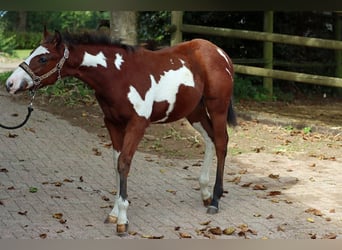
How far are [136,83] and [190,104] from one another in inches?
20.1

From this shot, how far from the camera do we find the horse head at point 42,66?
11.7 feet

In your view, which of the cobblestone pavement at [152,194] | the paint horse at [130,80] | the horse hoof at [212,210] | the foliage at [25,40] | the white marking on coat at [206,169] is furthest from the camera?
the foliage at [25,40]

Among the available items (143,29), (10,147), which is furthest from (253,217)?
(143,29)

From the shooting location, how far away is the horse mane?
12.6ft

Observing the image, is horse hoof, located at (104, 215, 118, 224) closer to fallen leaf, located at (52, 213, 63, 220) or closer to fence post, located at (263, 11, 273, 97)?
fallen leaf, located at (52, 213, 63, 220)

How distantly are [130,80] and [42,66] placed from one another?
596 mm

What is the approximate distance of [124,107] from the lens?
153 inches

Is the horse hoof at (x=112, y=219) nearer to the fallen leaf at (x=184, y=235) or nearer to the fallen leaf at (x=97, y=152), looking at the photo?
the fallen leaf at (x=184, y=235)

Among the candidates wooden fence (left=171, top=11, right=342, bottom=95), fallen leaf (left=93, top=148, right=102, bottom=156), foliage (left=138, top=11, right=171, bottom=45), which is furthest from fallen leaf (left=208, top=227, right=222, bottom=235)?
foliage (left=138, top=11, right=171, bottom=45)

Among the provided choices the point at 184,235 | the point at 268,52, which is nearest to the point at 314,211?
the point at 184,235

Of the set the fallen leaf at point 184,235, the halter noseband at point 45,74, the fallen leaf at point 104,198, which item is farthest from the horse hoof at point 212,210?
the halter noseband at point 45,74

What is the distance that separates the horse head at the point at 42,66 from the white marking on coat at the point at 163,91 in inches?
20.0

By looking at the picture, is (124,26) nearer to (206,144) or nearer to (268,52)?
(268,52)

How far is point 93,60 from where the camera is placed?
12.7ft
